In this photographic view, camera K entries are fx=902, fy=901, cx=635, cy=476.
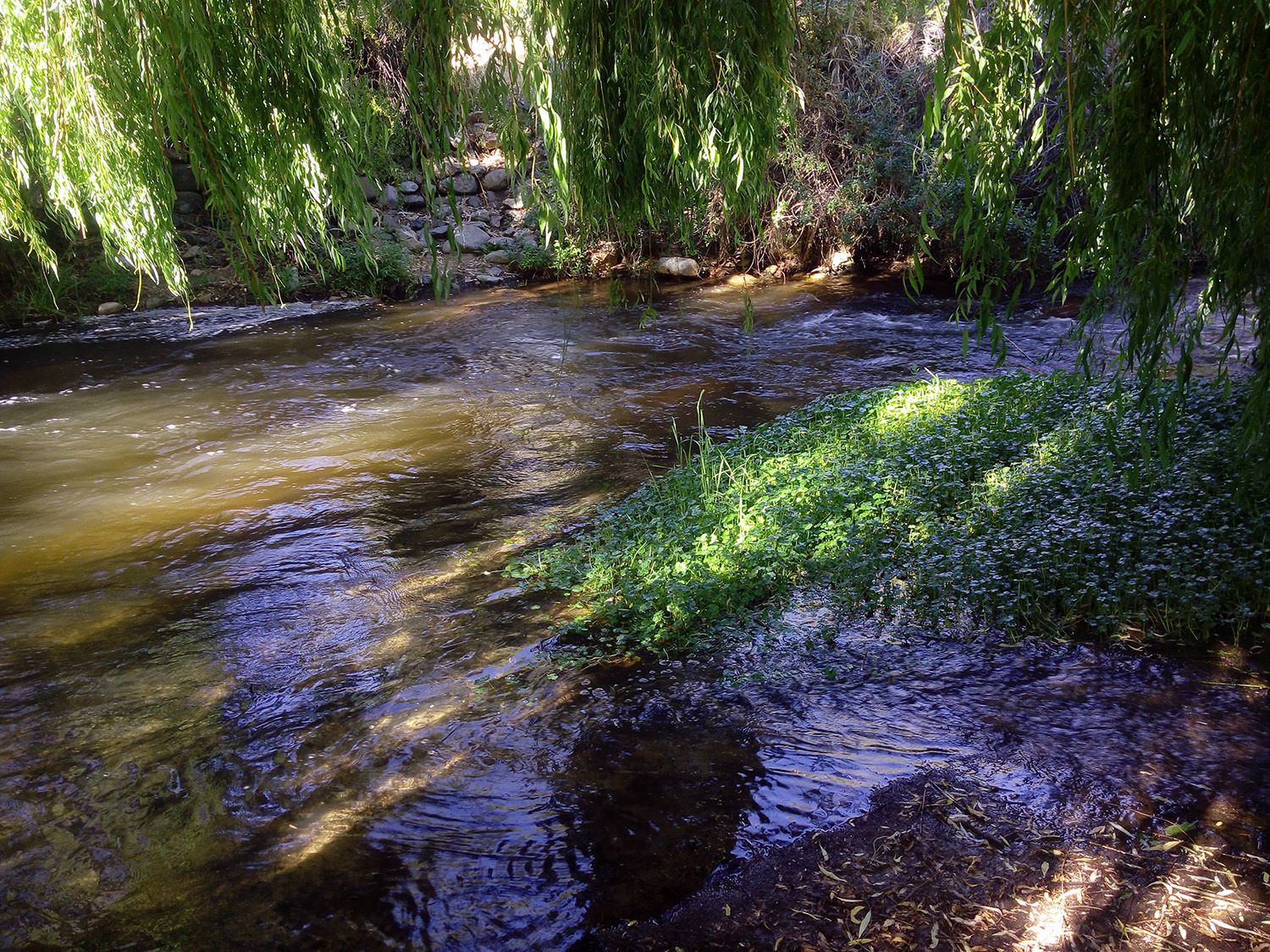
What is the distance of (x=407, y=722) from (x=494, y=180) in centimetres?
1602

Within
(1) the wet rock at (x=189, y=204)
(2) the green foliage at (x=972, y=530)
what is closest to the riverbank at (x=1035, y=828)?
(2) the green foliage at (x=972, y=530)

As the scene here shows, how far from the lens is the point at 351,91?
2865mm

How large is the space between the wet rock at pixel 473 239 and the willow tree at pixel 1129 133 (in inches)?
580

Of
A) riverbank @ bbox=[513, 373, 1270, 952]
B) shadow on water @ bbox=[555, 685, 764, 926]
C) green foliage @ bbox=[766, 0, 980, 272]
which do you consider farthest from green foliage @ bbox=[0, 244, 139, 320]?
shadow on water @ bbox=[555, 685, 764, 926]

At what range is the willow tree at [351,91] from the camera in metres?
2.55

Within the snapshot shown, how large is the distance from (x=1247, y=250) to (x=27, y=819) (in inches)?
193

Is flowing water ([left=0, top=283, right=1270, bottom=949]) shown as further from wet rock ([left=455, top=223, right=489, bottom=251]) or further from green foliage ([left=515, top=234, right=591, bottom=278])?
wet rock ([left=455, top=223, right=489, bottom=251])

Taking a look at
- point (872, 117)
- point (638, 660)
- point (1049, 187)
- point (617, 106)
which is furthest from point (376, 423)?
point (872, 117)

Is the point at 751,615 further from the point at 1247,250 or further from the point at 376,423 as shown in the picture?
the point at 376,423

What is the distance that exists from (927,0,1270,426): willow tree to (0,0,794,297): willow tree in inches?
23.2

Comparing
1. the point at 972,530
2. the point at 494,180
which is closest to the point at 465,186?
the point at 494,180

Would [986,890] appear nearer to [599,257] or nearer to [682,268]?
[682,268]

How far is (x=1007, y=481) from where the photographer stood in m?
5.52

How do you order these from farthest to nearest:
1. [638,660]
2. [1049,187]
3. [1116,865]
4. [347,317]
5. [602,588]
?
[347,317]
[602,588]
[638,660]
[1116,865]
[1049,187]
